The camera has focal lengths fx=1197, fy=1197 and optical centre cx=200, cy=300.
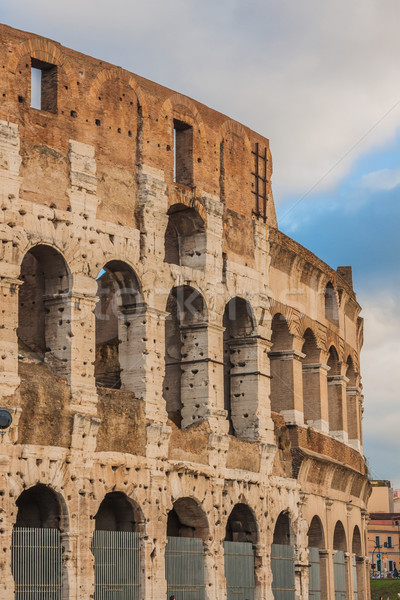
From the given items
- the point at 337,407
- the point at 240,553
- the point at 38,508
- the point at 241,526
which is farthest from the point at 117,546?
the point at 337,407

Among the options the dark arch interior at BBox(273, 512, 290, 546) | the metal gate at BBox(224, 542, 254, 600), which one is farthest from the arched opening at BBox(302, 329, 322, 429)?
the metal gate at BBox(224, 542, 254, 600)

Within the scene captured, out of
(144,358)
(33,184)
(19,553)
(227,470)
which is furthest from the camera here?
(227,470)

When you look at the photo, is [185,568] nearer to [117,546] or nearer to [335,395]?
[117,546]

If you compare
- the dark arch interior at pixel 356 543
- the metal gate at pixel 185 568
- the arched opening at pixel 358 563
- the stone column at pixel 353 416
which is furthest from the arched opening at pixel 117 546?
the stone column at pixel 353 416

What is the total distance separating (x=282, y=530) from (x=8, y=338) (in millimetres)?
9631

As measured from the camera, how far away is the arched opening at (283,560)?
2511 centimetres

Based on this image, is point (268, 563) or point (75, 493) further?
point (268, 563)

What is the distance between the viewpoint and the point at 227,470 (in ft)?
76.6

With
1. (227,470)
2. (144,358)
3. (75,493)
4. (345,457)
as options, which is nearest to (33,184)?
(144,358)

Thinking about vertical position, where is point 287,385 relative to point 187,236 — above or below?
below

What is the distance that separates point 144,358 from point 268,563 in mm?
5770

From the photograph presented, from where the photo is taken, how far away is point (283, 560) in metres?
25.5

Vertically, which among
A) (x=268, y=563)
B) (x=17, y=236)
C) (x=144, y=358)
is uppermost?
(x=17, y=236)

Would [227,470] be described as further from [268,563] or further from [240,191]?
[240,191]
